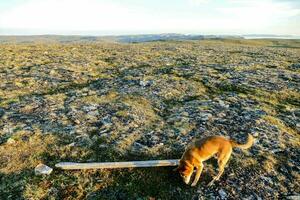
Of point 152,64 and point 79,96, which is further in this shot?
point 152,64

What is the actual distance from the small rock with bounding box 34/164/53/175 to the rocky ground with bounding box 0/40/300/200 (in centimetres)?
14

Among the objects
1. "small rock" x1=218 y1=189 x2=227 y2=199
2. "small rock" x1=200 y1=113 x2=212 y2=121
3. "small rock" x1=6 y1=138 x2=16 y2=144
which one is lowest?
"small rock" x1=218 y1=189 x2=227 y2=199

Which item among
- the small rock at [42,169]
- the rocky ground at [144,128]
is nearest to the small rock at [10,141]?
the rocky ground at [144,128]

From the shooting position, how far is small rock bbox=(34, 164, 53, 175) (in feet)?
30.7

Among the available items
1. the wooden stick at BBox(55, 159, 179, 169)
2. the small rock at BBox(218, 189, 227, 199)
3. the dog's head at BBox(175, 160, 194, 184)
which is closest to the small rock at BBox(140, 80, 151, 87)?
the wooden stick at BBox(55, 159, 179, 169)

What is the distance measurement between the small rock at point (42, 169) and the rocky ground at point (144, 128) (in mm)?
136

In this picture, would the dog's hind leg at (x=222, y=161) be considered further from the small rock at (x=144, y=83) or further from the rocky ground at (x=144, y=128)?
the small rock at (x=144, y=83)

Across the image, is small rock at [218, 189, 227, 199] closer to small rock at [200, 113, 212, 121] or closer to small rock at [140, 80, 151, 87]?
small rock at [200, 113, 212, 121]

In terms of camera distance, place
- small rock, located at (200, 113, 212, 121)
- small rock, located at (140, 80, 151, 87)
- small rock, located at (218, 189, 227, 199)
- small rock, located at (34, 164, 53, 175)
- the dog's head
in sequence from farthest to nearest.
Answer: small rock, located at (140, 80, 151, 87)
small rock, located at (200, 113, 212, 121)
small rock, located at (34, 164, 53, 175)
the dog's head
small rock, located at (218, 189, 227, 199)

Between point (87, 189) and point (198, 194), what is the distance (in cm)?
304

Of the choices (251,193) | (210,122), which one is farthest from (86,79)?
(251,193)

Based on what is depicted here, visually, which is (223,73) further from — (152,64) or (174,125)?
(174,125)

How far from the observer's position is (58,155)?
10336 mm

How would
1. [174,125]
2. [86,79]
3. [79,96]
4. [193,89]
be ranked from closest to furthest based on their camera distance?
[174,125], [79,96], [193,89], [86,79]
